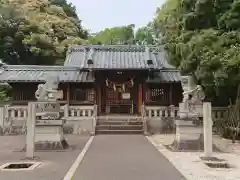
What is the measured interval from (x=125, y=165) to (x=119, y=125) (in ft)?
37.0

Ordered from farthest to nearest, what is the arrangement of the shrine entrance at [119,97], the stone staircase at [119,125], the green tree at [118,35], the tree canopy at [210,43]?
the green tree at [118,35] → the shrine entrance at [119,97] → the stone staircase at [119,125] → the tree canopy at [210,43]

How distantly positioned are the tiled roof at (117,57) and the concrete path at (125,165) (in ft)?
35.3

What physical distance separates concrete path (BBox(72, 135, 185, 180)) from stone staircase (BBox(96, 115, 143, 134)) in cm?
618

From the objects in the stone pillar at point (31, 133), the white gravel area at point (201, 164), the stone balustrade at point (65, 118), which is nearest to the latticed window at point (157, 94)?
the stone balustrade at point (65, 118)

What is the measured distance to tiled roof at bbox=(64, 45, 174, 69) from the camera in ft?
80.7

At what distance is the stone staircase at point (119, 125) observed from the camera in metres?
20.8

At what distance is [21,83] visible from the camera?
2442 cm

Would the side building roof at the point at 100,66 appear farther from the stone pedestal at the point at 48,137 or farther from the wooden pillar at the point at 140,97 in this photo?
the stone pedestal at the point at 48,137

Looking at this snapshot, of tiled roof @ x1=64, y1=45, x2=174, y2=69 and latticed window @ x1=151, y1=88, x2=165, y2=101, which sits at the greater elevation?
tiled roof @ x1=64, y1=45, x2=174, y2=69

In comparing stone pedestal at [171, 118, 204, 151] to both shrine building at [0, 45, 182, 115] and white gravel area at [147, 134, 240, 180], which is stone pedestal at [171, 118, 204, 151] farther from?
shrine building at [0, 45, 182, 115]

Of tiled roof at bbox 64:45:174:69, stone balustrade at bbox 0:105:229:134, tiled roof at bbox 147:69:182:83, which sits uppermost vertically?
tiled roof at bbox 64:45:174:69

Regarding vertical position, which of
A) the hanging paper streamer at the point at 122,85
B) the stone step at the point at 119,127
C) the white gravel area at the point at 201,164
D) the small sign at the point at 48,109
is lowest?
the white gravel area at the point at 201,164

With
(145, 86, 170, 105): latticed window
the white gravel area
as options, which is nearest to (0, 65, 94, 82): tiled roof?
(145, 86, 170, 105): latticed window

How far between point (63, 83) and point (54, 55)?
13833 mm
